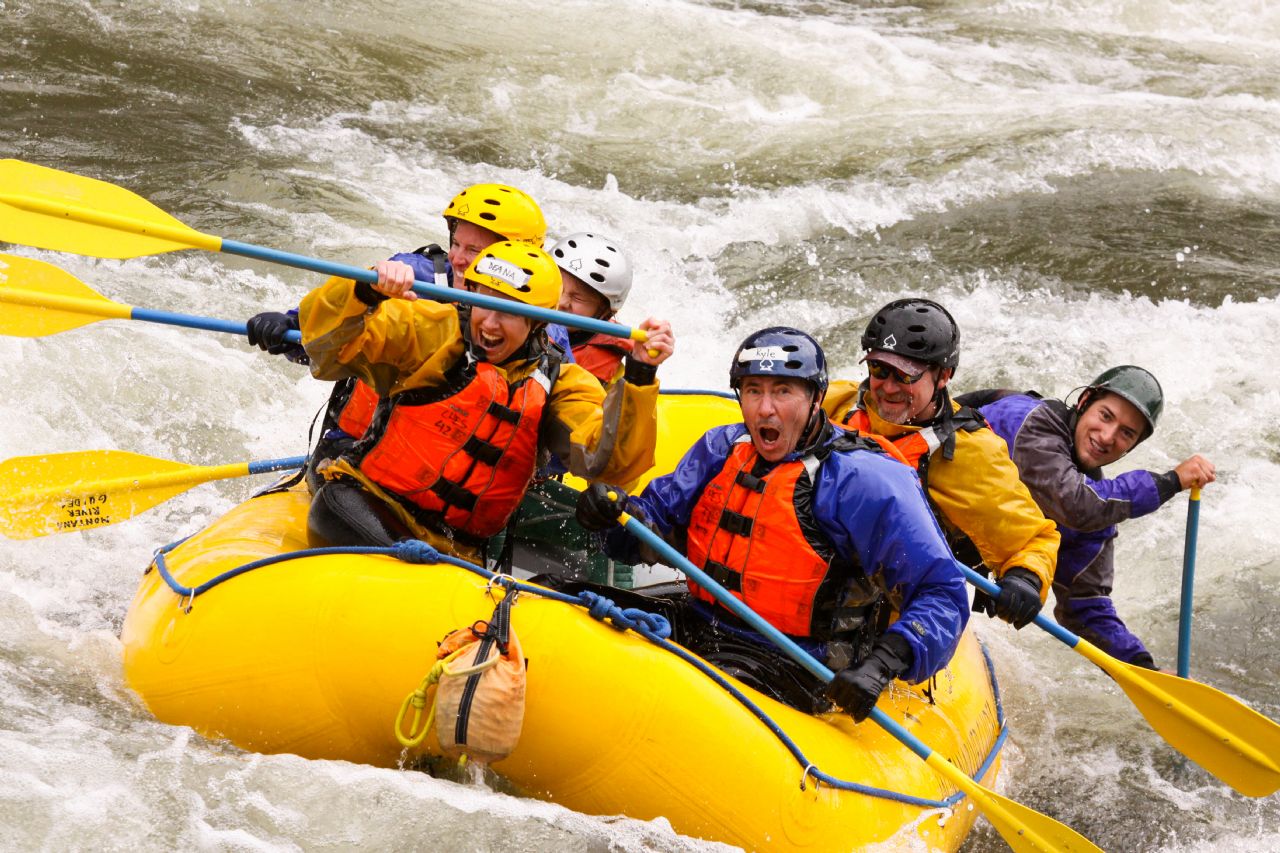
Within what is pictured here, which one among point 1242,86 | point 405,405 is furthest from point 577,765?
point 1242,86

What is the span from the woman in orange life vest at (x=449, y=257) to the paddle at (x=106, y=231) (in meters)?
0.35

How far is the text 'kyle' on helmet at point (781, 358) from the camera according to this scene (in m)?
3.66

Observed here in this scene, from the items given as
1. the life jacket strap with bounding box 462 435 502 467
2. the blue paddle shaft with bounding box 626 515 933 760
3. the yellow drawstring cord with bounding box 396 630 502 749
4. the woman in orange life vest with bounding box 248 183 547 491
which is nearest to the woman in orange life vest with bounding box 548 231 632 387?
the woman in orange life vest with bounding box 248 183 547 491

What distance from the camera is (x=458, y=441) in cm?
397

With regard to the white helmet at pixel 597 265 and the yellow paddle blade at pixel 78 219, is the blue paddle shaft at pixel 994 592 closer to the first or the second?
the white helmet at pixel 597 265

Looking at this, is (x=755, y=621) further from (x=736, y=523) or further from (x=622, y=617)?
(x=622, y=617)

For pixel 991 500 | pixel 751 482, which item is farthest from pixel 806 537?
pixel 991 500

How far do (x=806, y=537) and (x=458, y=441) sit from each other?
3.23 ft

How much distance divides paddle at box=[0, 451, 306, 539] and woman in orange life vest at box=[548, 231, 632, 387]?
117 centimetres

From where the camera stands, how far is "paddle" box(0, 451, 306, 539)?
15.0 ft

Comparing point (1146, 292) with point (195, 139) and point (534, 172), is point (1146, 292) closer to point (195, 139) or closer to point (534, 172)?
point (534, 172)

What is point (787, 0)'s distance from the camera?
13.6 metres

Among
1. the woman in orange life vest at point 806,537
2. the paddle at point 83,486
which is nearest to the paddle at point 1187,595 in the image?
the woman in orange life vest at point 806,537

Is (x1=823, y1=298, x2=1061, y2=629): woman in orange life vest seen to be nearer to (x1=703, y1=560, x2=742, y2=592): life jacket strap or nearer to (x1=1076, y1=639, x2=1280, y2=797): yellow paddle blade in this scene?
(x1=1076, y1=639, x2=1280, y2=797): yellow paddle blade
